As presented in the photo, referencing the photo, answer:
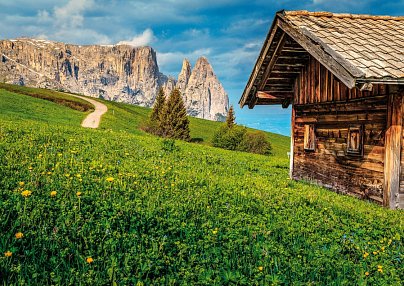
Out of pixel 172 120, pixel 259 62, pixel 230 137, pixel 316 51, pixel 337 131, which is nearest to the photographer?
pixel 316 51

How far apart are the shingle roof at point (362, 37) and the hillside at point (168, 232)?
12.1 ft

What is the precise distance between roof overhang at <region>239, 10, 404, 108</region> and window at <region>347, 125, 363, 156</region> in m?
2.75

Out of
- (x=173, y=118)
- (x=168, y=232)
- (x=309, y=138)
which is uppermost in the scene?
(x=173, y=118)

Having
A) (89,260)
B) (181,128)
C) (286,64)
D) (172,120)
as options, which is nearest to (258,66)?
(286,64)

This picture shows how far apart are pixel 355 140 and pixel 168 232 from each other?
8.30 meters

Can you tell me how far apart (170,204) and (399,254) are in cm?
381

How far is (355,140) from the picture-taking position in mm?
11125

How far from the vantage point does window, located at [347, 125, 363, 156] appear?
35.4 feet

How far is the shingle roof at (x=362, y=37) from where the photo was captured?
8711 millimetres

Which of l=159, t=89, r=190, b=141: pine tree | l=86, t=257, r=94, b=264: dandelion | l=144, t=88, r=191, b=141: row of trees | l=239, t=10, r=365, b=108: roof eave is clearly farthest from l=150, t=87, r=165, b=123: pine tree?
l=86, t=257, r=94, b=264: dandelion

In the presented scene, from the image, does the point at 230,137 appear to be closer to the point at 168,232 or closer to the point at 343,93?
the point at 343,93

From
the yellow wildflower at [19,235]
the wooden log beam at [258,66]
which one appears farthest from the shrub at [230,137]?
the yellow wildflower at [19,235]

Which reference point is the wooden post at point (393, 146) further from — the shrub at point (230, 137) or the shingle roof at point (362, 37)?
the shrub at point (230, 137)

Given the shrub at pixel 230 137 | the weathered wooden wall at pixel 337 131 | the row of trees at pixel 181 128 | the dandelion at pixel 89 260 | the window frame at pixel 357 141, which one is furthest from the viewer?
the shrub at pixel 230 137
